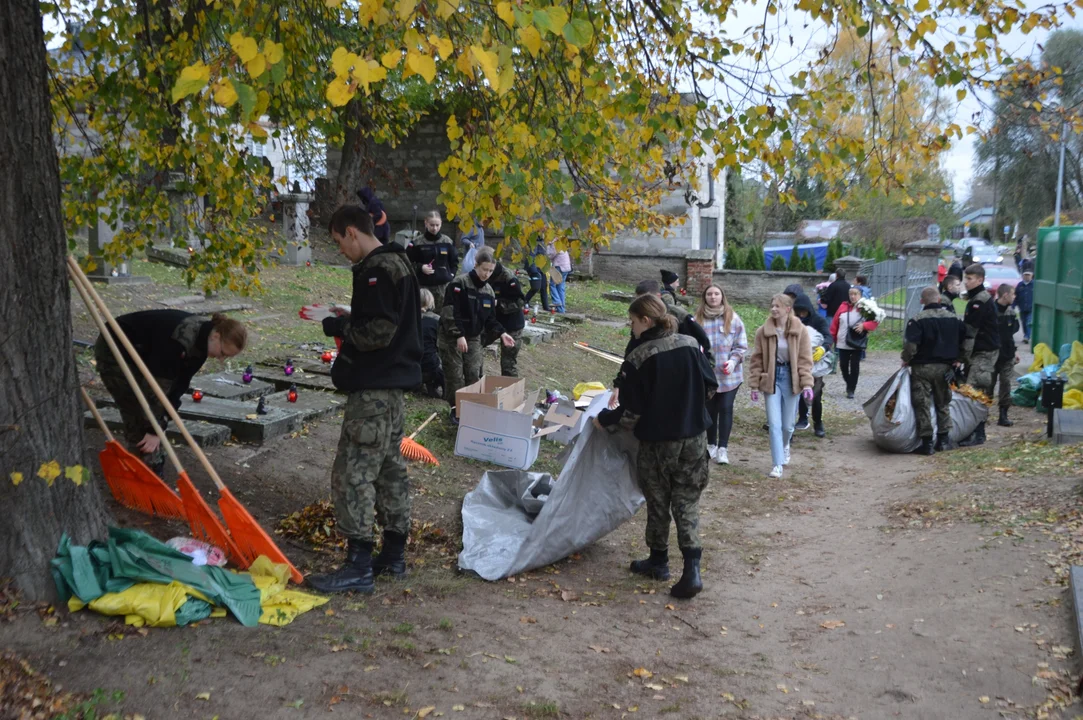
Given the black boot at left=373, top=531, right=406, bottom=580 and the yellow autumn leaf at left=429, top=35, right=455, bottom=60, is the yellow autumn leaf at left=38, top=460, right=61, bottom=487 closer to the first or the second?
the black boot at left=373, top=531, right=406, bottom=580

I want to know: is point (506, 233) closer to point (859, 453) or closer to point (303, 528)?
point (303, 528)

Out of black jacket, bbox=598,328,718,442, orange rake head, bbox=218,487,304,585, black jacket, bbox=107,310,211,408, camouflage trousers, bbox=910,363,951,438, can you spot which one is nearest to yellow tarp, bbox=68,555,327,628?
A: orange rake head, bbox=218,487,304,585

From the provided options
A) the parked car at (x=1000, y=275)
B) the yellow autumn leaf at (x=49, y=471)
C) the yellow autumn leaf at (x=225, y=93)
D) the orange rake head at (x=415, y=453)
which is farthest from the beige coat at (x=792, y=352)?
the parked car at (x=1000, y=275)

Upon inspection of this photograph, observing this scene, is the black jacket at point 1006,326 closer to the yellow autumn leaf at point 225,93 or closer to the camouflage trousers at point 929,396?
the camouflage trousers at point 929,396

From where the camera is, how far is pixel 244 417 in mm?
7262

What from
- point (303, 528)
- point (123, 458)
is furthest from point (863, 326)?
point (123, 458)

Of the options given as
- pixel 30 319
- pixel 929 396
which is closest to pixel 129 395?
pixel 30 319

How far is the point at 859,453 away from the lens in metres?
10.2

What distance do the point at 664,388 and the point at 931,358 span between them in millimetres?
5242

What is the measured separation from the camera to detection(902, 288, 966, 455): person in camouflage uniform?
9.45m

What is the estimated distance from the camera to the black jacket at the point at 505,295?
9.12 m

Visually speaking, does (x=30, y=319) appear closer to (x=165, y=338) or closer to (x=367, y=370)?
(x=165, y=338)

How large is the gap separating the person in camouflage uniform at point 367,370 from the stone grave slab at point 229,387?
11.7 feet

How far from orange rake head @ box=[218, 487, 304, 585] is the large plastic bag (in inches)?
51.4
